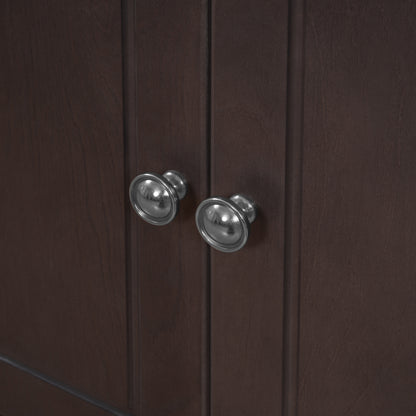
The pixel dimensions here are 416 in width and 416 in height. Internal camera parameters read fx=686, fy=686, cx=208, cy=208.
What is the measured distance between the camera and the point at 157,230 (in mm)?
675

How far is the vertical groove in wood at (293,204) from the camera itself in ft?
1.78

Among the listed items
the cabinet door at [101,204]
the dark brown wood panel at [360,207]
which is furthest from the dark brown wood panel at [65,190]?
the dark brown wood panel at [360,207]

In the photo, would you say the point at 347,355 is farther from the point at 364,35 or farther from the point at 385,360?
the point at 364,35

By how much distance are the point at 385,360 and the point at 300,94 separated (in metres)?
0.23

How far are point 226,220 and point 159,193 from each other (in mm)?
75

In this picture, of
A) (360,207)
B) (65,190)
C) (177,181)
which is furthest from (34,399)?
(360,207)

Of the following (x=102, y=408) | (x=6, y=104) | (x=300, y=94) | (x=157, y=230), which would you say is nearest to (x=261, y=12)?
(x=300, y=94)

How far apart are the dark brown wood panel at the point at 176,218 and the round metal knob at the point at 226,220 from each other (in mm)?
32

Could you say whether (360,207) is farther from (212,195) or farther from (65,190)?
(65,190)

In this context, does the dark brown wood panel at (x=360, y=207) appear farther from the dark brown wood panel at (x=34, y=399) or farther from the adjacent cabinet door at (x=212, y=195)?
the dark brown wood panel at (x=34, y=399)

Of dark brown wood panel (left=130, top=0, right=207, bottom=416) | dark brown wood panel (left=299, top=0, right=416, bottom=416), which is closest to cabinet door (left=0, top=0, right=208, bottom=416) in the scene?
dark brown wood panel (left=130, top=0, right=207, bottom=416)

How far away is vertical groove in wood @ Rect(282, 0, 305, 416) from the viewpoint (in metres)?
0.54

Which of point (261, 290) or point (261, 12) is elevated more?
point (261, 12)

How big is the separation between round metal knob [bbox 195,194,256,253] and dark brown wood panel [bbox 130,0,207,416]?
1.3 inches
